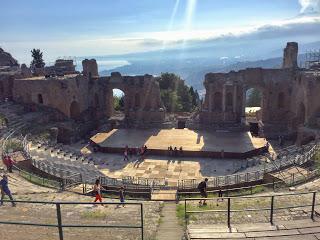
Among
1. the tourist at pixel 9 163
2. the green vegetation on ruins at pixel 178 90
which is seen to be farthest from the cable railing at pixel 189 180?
the green vegetation on ruins at pixel 178 90

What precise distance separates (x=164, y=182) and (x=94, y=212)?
9.39 metres

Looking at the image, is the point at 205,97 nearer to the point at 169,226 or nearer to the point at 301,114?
the point at 301,114

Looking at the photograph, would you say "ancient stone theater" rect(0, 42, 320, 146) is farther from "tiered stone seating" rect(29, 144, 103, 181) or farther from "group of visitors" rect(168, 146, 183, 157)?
"tiered stone seating" rect(29, 144, 103, 181)

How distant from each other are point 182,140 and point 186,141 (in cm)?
50

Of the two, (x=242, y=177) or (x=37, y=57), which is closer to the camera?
(x=242, y=177)

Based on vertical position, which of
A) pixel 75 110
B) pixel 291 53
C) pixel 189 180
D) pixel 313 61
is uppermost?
pixel 291 53

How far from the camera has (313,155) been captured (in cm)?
2248

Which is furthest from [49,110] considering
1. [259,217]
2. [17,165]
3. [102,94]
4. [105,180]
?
[259,217]

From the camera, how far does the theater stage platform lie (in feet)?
92.8

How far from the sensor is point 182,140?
3155 cm

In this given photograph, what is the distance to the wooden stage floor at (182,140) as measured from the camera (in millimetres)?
29203

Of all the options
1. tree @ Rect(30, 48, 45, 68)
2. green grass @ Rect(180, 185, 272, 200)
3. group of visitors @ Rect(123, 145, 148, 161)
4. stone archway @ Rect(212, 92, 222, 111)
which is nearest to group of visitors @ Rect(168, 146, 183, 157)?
group of visitors @ Rect(123, 145, 148, 161)

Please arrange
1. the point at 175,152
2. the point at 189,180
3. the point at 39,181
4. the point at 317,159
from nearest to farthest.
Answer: the point at 39,181
the point at 317,159
the point at 189,180
the point at 175,152

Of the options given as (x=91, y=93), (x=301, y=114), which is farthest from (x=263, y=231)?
(x=91, y=93)
